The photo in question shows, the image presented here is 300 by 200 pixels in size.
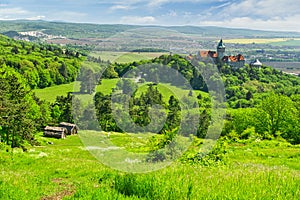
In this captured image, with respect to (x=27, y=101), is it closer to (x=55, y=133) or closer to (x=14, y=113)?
(x=14, y=113)

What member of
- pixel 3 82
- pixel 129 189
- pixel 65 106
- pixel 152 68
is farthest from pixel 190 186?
pixel 65 106

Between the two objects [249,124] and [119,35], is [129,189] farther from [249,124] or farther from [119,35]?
[249,124]

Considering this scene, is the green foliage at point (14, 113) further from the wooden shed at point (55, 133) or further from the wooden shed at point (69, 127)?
the wooden shed at point (69, 127)

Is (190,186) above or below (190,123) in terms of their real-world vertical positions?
above

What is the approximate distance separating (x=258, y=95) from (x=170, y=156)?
162 m

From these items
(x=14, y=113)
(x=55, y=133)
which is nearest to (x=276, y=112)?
(x=55, y=133)

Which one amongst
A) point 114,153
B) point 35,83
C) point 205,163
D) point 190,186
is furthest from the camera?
point 35,83

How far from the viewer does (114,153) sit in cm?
1239

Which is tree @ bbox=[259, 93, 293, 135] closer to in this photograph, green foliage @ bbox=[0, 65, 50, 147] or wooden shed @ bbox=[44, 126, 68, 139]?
wooden shed @ bbox=[44, 126, 68, 139]

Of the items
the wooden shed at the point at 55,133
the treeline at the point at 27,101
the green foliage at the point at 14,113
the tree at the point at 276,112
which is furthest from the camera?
the wooden shed at the point at 55,133

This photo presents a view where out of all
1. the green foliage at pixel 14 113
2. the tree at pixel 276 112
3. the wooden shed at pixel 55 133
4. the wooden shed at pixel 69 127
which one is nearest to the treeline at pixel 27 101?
the green foliage at pixel 14 113

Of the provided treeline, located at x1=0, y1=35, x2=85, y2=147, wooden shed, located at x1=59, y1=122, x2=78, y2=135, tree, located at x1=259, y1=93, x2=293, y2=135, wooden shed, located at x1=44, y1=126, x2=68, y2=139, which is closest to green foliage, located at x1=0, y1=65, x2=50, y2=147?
treeline, located at x1=0, y1=35, x2=85, y2=147

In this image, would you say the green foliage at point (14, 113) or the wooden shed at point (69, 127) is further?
the wooden shed at point (69, 127)

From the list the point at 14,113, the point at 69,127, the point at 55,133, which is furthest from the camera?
the point at 69,127
